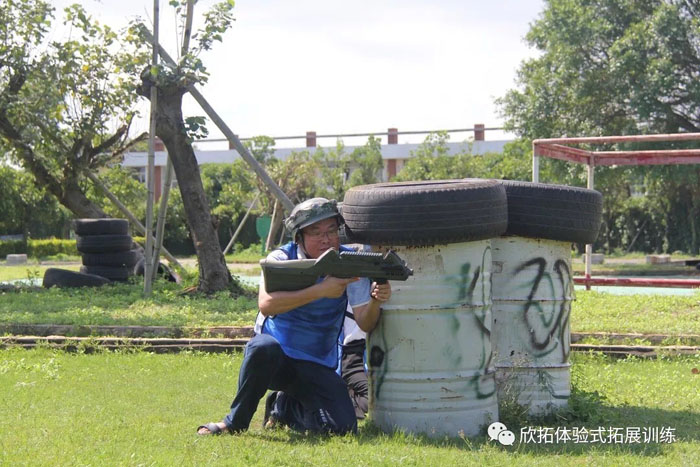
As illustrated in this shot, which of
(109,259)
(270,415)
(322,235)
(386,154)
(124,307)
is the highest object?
(386,154)

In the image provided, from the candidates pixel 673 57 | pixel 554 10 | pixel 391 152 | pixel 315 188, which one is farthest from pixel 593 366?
pixel 391 152

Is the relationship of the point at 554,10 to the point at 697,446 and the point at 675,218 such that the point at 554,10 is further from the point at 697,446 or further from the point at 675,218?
the point at 697,446

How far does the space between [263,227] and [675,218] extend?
1449 cm

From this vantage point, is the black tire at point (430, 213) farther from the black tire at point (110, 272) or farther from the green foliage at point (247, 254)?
the green foliage at point (247, 254)

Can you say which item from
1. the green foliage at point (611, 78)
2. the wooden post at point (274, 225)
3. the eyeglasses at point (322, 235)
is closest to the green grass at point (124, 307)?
the eyeglasses at point (322, 235)

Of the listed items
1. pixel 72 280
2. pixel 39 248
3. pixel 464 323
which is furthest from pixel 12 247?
Result: pixel 464 323

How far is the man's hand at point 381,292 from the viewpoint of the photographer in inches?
207

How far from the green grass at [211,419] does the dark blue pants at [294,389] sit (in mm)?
134

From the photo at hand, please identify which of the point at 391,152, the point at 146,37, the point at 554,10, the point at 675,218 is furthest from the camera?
the point at 391,152

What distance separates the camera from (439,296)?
536 cm

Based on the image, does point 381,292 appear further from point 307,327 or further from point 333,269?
point 307,327

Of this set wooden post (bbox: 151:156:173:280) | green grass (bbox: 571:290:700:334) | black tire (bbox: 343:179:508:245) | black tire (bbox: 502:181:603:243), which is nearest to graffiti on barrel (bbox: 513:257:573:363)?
black tire (bbox: 502:181:603:243)

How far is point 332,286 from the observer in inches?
205

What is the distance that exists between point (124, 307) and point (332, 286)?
729 cm
